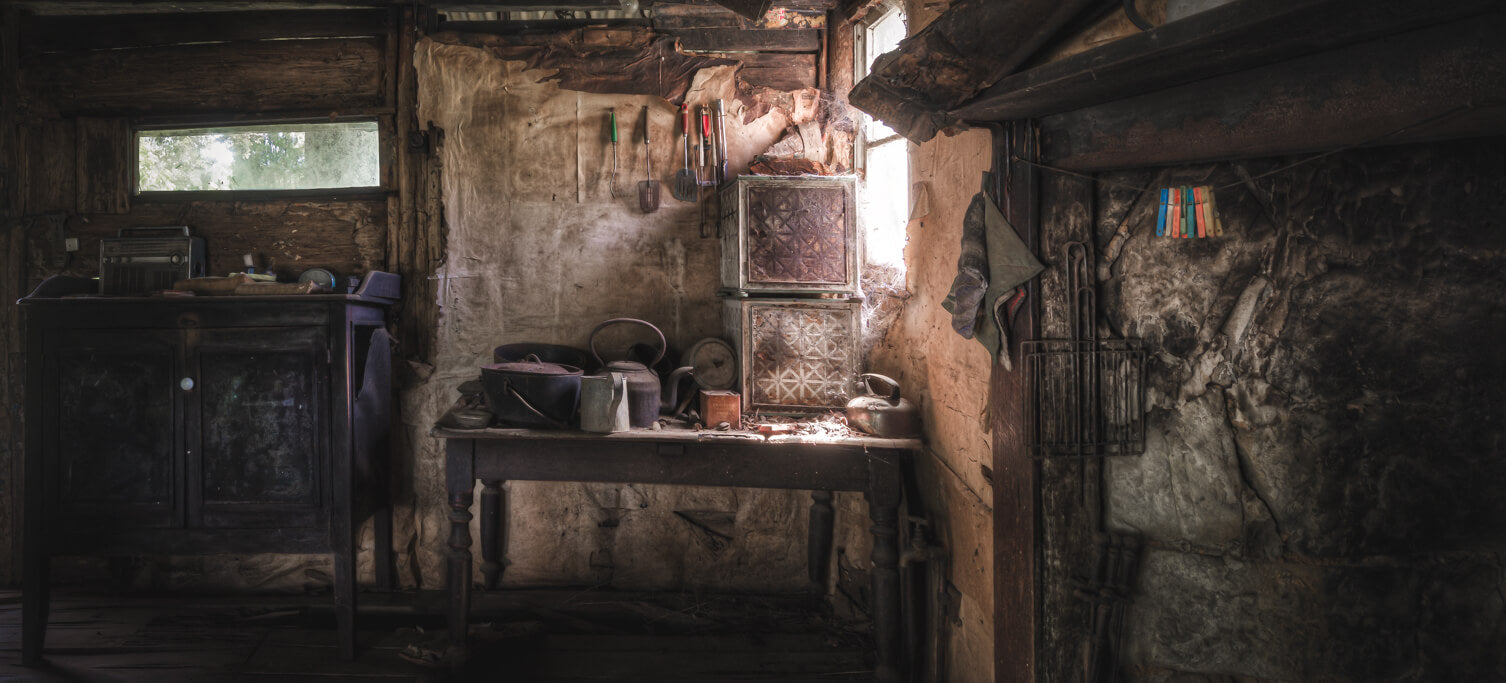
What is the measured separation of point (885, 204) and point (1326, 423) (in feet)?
7.11

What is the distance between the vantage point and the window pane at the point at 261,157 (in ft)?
12.6

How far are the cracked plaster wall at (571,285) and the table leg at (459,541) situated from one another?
0.73 metres

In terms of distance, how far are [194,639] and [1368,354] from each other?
16.8ft

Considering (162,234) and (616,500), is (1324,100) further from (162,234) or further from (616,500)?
(162,234)

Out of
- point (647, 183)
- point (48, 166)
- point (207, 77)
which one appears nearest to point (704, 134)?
point (647, 183)

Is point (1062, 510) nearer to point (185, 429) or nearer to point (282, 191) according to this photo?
Answer: point (185, 429)

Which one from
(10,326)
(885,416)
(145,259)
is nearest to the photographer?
(885,416)

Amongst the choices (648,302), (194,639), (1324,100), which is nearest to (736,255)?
(648,302)

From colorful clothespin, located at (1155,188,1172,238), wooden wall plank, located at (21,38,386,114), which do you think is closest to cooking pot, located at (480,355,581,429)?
wooden wall plank, located at (21,38,386,114)

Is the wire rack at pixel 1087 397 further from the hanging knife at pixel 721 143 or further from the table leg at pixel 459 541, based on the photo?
the table leg at pixel 459 541

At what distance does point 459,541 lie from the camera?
2984 millimetres

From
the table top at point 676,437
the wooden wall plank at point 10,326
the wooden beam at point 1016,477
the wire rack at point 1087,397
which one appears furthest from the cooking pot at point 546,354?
the wooden wall plank at point 10,326

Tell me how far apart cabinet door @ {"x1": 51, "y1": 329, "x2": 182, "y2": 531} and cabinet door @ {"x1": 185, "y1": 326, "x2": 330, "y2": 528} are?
12cm

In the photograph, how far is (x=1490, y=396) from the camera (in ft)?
6.02
